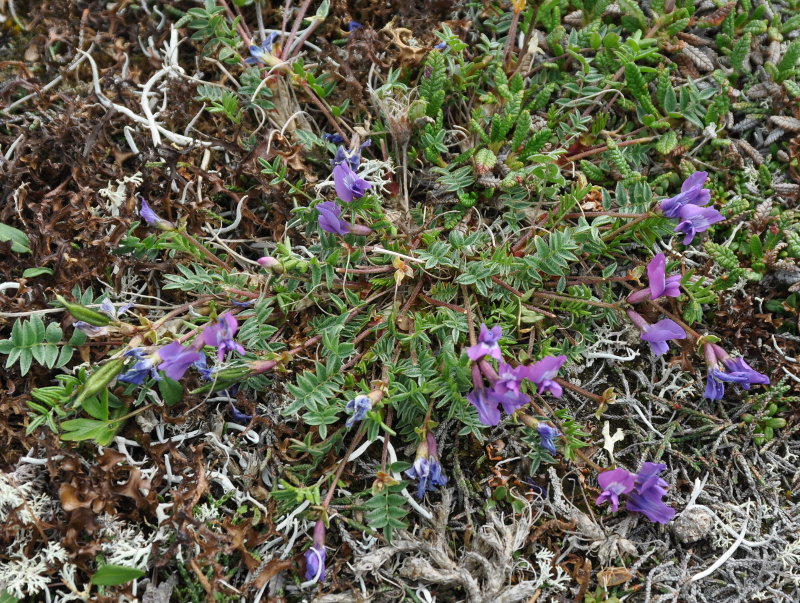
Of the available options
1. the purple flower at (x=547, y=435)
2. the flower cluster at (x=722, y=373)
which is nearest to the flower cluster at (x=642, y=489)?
the purple flower at (x=547, y=435)

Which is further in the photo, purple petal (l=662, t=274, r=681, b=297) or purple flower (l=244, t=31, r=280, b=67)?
purple flower (l=244, t=31, r=280, b=67)

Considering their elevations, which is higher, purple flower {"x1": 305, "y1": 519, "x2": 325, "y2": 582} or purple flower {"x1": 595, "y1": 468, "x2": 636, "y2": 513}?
purple flower {"x1": 595, "y1": 468, "x2": 636, "y2": 513}

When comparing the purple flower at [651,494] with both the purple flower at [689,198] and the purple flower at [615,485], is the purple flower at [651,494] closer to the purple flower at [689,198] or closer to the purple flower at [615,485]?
the purple flower at [615,485]

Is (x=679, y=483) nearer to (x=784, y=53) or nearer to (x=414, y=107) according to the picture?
(x=414, y=107)

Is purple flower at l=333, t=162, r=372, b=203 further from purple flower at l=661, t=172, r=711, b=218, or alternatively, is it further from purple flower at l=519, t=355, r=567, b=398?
purple flower at l=661, t=172, r=711, b=218

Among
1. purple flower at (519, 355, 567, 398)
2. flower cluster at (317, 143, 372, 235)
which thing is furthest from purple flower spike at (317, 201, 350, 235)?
purple flower at (519, 355, 567, 398)
